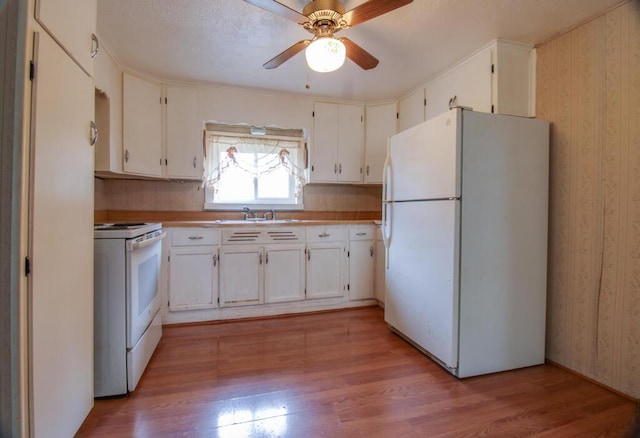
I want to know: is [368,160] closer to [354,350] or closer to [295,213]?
[295,213]

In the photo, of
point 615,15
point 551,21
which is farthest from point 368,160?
point 615,15

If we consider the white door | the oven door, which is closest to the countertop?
the oven door

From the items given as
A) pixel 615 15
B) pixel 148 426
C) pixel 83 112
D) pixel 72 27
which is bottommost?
pixel 148 426

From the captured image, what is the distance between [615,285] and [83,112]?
9.61ft

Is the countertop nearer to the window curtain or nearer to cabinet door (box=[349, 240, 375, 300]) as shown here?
cabinet door (box=[349, 240, 375, 300])

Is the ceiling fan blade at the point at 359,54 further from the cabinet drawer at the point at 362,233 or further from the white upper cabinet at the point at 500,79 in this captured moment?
the cabinet drawer at the point at 362,233

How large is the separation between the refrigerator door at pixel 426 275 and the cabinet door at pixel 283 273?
0.87 metres

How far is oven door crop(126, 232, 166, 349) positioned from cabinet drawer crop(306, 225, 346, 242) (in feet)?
4.39

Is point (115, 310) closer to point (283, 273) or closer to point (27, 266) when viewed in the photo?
point (27, 266)

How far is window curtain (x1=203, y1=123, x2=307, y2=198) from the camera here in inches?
126

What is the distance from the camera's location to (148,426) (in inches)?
57.4

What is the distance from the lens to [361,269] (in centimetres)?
322

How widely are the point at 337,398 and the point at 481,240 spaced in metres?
1.27

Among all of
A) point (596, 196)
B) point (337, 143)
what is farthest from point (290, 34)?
point (596, 196)
